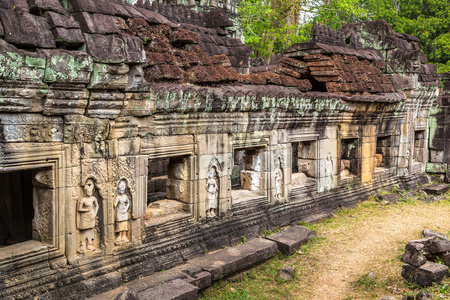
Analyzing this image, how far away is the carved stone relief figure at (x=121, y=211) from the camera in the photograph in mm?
5688

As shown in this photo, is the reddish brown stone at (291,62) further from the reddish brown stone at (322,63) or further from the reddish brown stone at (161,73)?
the reddish brown stone at (161,73)

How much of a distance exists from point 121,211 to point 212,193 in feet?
5.85

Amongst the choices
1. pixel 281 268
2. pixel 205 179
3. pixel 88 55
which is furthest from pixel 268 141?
pixel 88 55

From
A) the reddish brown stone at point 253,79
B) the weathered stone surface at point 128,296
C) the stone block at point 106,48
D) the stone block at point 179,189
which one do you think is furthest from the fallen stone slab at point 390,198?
the stone block at point 106,48

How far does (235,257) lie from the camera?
651 centimetres

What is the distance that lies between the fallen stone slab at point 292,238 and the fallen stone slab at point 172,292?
2.30 meters

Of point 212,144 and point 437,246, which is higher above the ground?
point 212,144

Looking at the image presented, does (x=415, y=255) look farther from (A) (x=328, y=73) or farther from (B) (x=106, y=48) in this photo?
(B) (x=106, y=48)

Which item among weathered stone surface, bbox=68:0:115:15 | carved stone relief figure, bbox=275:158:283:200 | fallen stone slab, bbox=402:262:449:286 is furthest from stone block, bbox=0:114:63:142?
fallen stone slab, bbox=402:262:449:286

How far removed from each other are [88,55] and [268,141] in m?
4.23

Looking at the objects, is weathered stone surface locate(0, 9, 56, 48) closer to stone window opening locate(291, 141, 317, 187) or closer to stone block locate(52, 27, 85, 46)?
stone block locate(52, 27, 85, 46)

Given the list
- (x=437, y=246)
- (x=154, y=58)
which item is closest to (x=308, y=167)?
(x=437, y=246)

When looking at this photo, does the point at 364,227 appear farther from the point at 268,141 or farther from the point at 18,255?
the point at 18,255

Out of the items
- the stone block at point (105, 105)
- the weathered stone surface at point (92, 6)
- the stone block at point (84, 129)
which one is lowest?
the stone block at point (84, 129)
